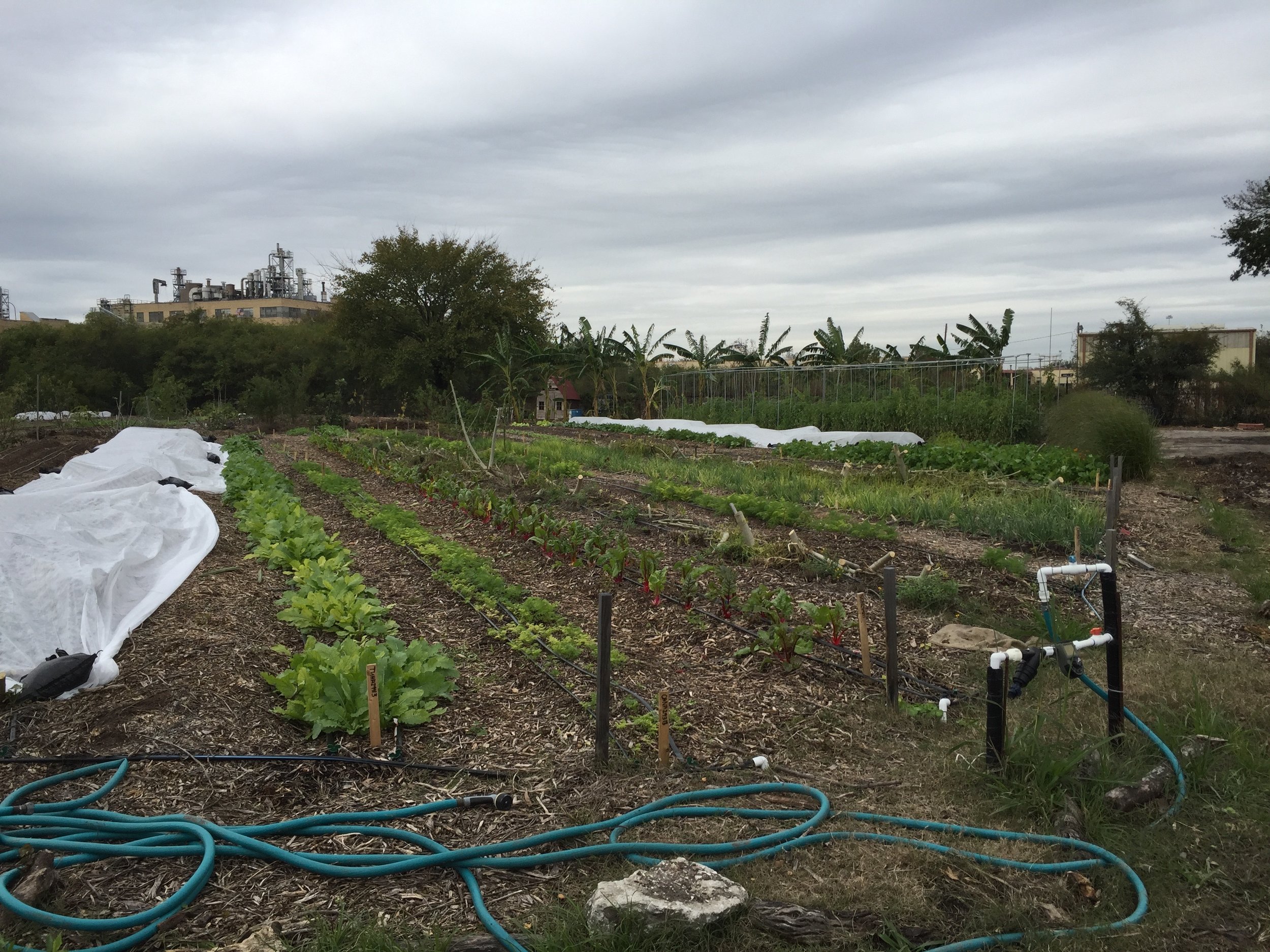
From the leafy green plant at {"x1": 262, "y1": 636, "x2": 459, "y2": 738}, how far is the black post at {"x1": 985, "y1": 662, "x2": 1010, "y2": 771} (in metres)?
2.54

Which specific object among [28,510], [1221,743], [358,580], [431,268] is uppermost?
[431,268]

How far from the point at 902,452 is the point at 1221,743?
11.4 m

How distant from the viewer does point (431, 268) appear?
102ft

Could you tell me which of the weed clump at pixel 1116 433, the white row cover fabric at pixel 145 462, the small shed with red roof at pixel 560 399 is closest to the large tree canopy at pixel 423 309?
the small shed with red roof at pixel 560 399

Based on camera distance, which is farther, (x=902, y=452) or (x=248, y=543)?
(x=902, y=452)

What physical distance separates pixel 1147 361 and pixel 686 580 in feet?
96.1

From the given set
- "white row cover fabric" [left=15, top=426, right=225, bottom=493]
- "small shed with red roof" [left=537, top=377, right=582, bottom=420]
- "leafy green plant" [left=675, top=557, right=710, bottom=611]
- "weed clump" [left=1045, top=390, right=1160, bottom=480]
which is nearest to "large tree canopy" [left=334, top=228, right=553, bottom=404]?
"small shed with red roof" [left=537, top=377, right=582, bottom=420]

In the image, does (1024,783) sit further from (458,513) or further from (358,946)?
(458,513)

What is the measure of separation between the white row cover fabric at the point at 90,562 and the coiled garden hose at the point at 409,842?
1681 millimetres

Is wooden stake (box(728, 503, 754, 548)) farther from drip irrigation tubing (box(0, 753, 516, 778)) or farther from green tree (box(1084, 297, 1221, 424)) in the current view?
green tree (box(1084, 297, 1221, 424))

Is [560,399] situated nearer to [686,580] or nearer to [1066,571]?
[686,580]

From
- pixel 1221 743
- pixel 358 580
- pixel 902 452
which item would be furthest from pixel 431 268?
pixel 1221 743

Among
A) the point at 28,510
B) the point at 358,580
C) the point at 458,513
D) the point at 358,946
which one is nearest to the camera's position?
the point at 358,946

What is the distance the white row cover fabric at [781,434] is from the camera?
703 inches
